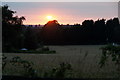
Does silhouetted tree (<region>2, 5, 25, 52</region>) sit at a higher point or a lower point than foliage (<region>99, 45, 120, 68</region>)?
higher

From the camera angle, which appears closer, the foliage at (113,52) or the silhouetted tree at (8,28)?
the foliage at (113,52)

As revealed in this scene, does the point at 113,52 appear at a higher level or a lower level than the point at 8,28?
lower

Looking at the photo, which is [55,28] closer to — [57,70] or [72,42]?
[72,42]

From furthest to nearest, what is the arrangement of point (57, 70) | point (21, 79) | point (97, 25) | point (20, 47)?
point (97, 25) < point (20, 47) < point (57, 70) < point (21, 79)

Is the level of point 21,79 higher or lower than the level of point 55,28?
lower

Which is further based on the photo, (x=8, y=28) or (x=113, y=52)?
(x=8, y=28)

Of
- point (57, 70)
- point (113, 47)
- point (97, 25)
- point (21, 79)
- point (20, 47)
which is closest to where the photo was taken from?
point (21, 79)

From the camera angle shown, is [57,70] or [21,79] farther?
[57,70]

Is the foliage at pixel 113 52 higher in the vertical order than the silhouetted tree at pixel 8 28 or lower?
lower

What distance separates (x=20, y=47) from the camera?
4047cm

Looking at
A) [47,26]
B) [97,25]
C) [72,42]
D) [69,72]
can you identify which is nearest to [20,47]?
[47,26]

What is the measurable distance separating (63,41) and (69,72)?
4649cm

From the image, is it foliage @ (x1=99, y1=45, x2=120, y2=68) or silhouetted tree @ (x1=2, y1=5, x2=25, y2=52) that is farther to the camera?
silhouetted tree @ (x1=2, y1=5, x2=25, y2=52)

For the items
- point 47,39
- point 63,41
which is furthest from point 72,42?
point 47,39
